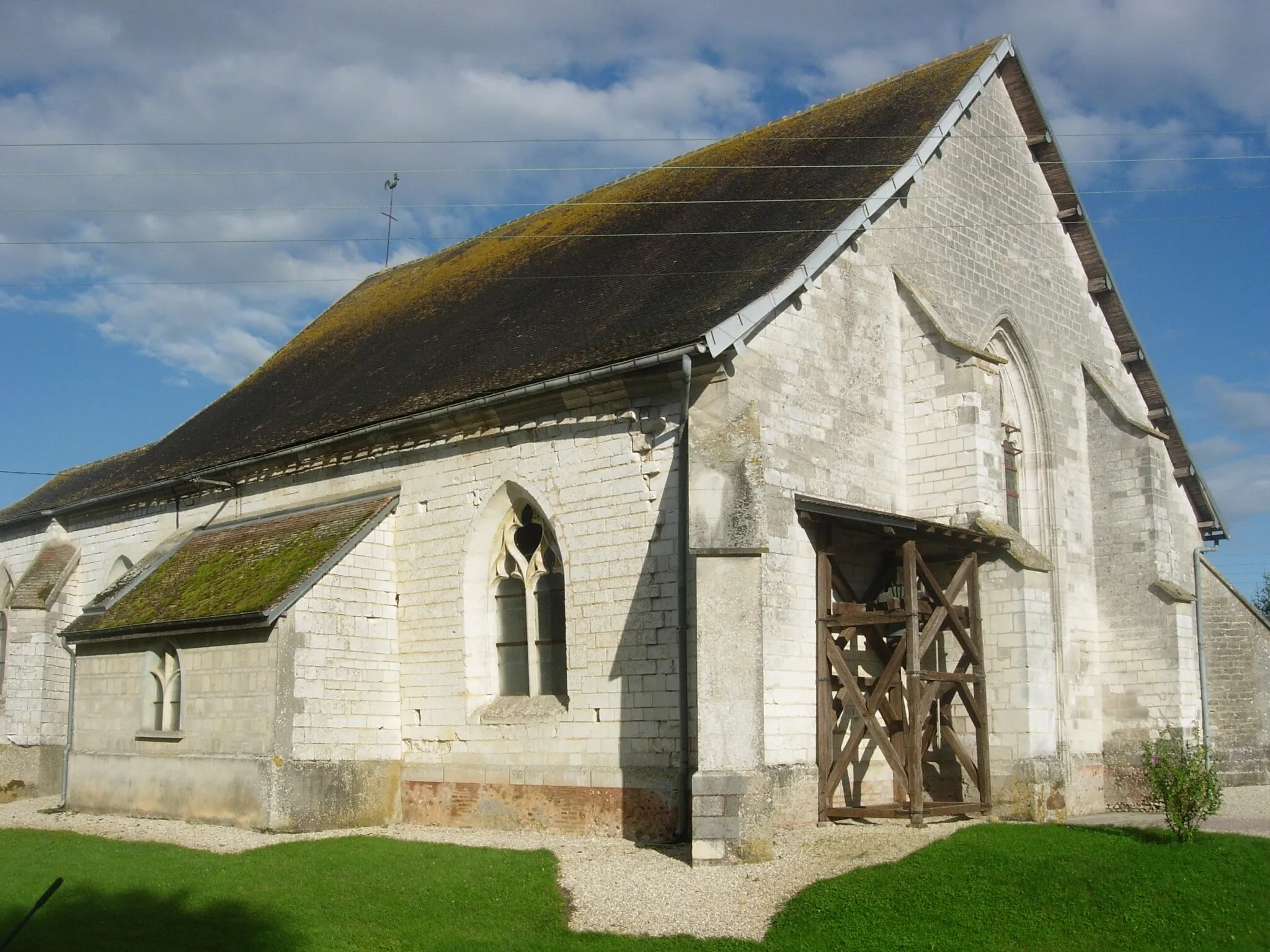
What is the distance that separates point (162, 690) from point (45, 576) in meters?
7.02

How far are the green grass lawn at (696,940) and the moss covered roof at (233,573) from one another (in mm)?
4056

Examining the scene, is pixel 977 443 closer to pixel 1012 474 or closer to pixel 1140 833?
pixel 1012 474

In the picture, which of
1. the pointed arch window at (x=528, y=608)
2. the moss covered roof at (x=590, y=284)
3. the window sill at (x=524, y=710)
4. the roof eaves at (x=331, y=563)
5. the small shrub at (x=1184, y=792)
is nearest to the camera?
the small shrub at (x=1184, y=792)

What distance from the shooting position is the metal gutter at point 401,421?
1360 centimetres

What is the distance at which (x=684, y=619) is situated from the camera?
13664mm

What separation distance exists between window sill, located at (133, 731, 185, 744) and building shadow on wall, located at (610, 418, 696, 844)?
6.16m

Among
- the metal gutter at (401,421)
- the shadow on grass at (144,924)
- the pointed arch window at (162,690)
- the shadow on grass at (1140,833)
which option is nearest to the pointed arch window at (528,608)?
the metal gutter at (401,421)

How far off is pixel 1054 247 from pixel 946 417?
5.27 meters

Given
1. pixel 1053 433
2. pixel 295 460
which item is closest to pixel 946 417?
pixel 1053 433

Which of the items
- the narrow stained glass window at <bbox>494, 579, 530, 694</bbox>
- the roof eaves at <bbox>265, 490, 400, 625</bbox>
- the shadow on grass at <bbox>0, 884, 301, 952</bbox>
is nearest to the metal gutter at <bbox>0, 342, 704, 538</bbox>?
the roof eaves at <bbox>265, 490, 400, 625</bbox>

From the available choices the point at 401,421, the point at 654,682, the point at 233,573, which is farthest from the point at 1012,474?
the point at 233,573

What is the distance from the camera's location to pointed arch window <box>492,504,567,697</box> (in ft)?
51.3

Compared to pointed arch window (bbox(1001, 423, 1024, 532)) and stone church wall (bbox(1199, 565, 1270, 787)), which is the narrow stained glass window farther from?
stone church wall (bbox(1199, 565, 1270, 787))

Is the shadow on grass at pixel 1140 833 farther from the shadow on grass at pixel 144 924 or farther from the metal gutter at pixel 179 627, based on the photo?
the metal gutter at pixel 179 627
